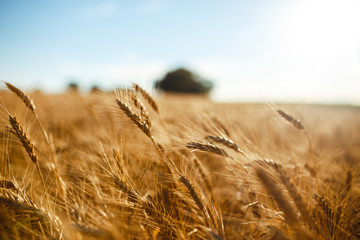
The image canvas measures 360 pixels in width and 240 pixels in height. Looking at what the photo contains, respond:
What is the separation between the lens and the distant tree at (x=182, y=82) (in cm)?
3253

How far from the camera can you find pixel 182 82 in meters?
32.5

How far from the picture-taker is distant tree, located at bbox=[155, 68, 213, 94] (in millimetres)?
32531

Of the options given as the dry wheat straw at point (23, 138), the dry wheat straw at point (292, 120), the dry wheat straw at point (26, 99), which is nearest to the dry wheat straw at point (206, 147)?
the dry wheat straw at point (292, 120)

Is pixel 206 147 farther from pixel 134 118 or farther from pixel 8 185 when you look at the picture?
pixel 8 185

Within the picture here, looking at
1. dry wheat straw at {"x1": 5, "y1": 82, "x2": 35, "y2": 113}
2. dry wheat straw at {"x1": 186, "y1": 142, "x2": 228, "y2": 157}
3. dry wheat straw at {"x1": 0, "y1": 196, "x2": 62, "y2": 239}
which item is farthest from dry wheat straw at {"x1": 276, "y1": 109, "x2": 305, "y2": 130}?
dry wheat straw at {"x1": 5, "y1": 82, "x2": 35, "y2": 113}

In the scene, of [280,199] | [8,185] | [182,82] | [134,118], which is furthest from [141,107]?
[182,82]

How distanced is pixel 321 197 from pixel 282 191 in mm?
316

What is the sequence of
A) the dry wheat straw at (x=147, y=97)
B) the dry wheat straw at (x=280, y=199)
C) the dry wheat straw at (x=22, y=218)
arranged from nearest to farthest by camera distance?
the dry wheat straw at (x=280, y=199) → the dry wheat straw at (x=22, y=218) → the dry wheat straw at (x=147, y=97)

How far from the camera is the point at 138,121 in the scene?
1077mm

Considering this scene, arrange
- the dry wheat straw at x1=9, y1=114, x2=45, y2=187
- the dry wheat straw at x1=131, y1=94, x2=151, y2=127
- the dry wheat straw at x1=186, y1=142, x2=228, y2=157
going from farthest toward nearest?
1. the dry wheat straw at x1=131, y1=94, x2=151, y2=127
2. the dry wheat straw at x1=9, y1=114, x2=45, y2=187
3. the dry wheat straw at x1=186, y1=142, x2=228, y2=157

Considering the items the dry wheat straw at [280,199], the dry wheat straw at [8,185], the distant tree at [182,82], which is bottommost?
the dry wheat straw at [8,185]

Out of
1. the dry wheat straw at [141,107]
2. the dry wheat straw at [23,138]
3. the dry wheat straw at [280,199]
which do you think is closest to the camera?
the dry wheat straw at [280,199]

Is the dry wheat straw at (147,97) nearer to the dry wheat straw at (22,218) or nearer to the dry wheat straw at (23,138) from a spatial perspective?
the dry wheat straw at (23,138)

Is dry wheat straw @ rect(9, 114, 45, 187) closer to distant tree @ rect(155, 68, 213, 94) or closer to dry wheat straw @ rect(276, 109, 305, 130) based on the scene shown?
dry wheat straw @ rect(276, 109, 305, 130)
